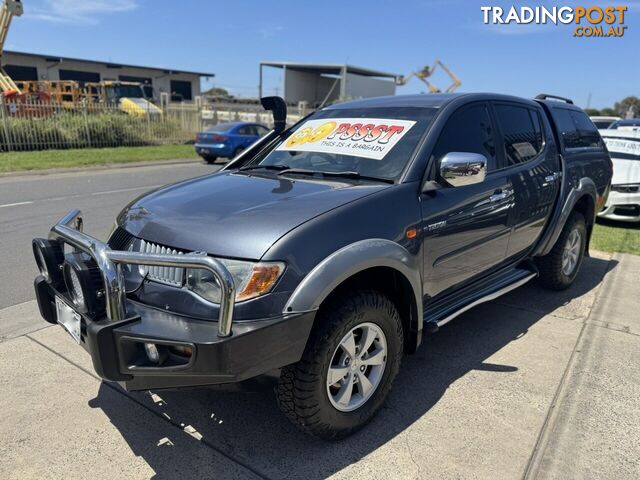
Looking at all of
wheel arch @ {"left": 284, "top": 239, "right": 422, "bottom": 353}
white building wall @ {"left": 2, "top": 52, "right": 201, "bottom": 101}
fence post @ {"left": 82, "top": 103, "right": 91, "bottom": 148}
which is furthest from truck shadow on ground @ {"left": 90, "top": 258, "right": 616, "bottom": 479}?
white building wall @ {"left": 2, "top": 52, "right": 201, "bottom": 101}

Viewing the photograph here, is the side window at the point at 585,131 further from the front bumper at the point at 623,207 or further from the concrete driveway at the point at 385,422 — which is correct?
the front bumper at the point at 623,207

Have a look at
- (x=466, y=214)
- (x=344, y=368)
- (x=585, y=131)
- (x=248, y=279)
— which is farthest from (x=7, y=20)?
(x=344, y=368)

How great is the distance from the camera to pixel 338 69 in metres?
61.9

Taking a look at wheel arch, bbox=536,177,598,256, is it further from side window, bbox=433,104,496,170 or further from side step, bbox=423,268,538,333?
side window, bbox=433,104,496,170

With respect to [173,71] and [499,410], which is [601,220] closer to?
[499,410]

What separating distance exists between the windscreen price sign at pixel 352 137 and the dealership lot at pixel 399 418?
1516 millimetres

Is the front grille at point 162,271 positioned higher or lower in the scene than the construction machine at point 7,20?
lower

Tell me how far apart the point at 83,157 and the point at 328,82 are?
187 feet

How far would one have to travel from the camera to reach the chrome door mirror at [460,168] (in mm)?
2992

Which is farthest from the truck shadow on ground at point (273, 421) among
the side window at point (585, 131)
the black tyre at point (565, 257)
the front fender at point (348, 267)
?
the side window at point (585, 131)

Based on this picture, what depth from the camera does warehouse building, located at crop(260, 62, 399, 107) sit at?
61.0 meters

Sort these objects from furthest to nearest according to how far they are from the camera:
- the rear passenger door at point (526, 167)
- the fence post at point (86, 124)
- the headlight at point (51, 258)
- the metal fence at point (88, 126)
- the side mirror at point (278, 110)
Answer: the fence post at point (86, 124)
the metal fence at point (88, 126)
the side mirror at point (278, 110)
the rear passenger door at point (526, 167)
the headlight at point (51, 258)

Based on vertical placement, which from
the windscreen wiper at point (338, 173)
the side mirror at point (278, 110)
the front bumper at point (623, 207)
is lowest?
the front bumper at point (623, 207)

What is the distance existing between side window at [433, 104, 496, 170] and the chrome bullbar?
1748 millimetres
